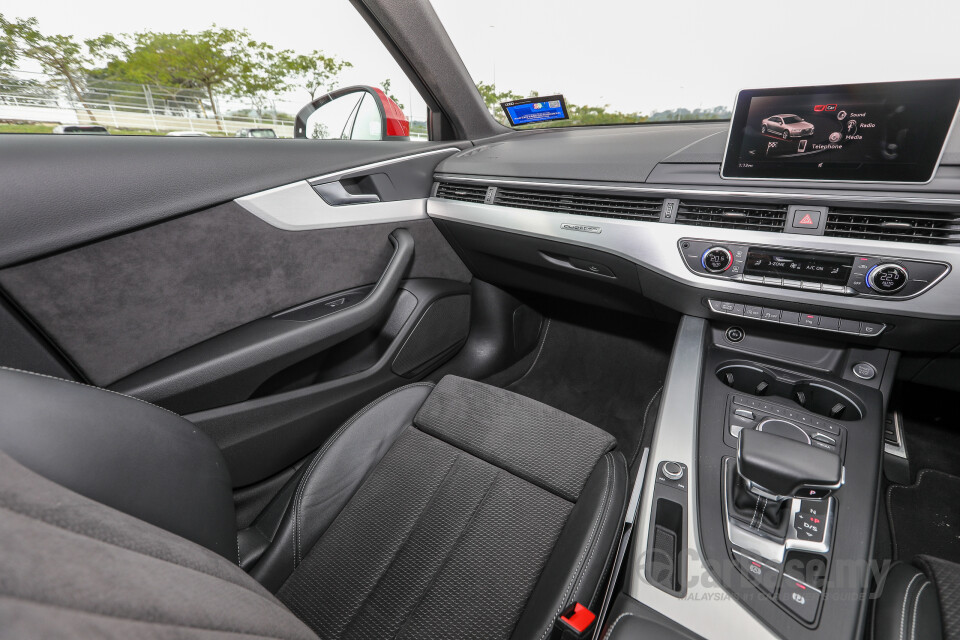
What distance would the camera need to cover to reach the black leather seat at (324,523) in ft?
0.83

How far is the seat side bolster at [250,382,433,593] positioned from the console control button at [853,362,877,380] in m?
1.05

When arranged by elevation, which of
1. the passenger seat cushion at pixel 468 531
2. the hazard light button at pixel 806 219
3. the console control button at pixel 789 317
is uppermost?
the hazard light button at pixel 806 219

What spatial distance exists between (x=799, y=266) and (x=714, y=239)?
0.58 feet

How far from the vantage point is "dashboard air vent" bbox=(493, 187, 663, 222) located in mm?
1174

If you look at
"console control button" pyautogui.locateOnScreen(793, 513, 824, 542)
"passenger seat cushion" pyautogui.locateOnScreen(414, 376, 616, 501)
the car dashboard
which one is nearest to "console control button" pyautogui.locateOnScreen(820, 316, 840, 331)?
the car dashboard

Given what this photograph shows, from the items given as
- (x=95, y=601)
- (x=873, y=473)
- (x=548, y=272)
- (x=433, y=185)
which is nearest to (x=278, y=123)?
(x=433, y=185)

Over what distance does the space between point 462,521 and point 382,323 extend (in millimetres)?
820

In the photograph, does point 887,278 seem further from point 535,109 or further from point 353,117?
point 353,117

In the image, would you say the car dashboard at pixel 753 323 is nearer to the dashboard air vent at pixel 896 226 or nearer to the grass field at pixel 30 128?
the dashboard air vent at pixel 896 226

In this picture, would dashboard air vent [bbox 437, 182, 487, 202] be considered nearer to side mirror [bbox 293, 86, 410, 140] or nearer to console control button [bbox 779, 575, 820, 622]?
side mirror [bbox 293, 86, 410, 140]

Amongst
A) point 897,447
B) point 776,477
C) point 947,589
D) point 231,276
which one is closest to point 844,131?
point 776,477

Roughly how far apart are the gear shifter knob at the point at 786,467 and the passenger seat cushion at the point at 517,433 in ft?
0.98

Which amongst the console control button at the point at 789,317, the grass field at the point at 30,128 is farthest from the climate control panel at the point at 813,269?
the grass field at the point at 30,128

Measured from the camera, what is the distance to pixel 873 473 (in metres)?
0.93
